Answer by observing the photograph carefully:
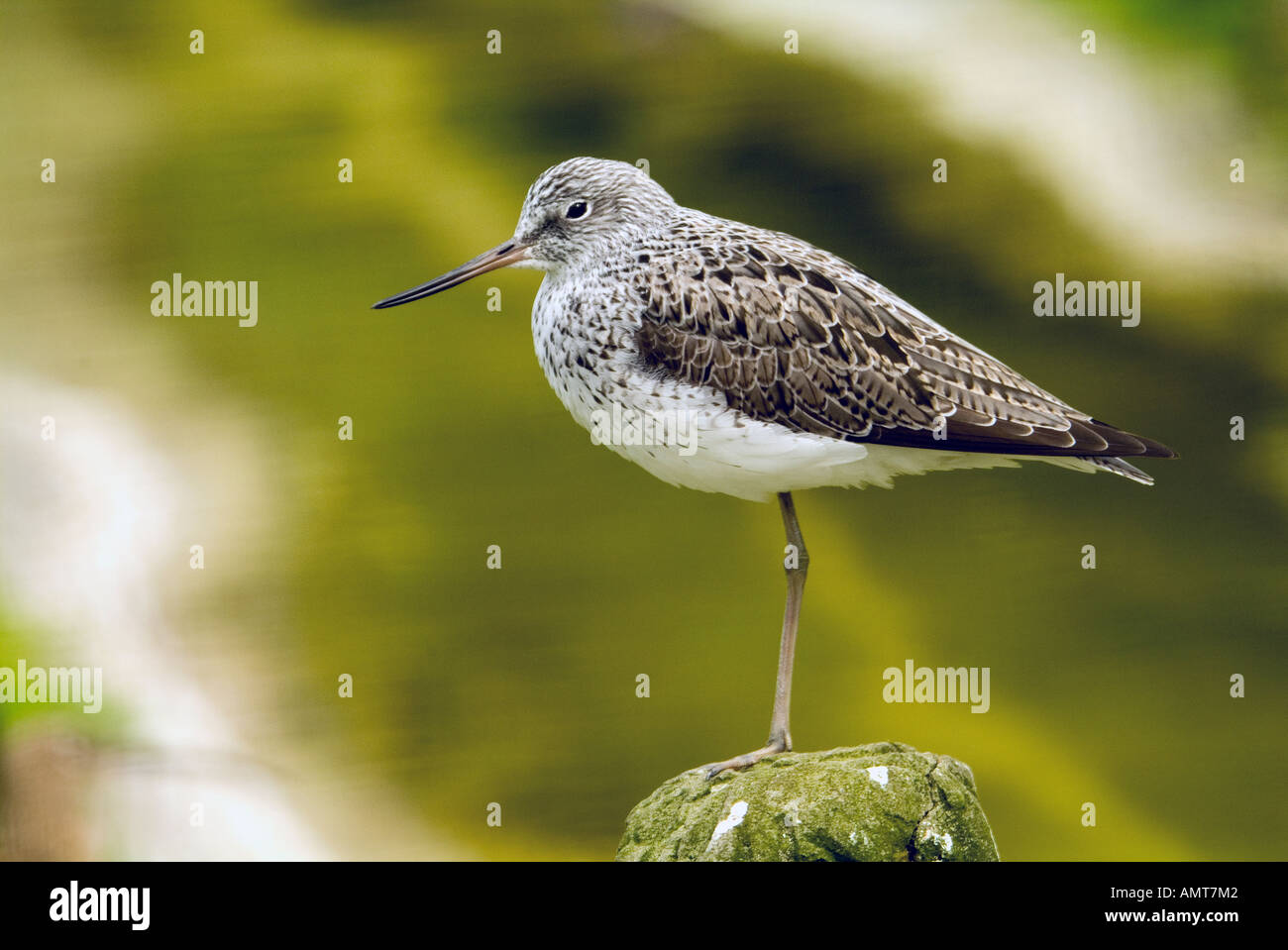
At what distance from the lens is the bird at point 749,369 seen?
761cm

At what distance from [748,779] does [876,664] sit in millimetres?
4257

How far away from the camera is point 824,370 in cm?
771

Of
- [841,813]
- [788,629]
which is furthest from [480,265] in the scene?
[841,813]

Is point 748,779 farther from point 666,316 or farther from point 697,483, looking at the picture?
point 666,316

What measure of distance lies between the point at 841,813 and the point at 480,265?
360 centimetres

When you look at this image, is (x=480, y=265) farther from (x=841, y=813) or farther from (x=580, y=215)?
(x=841, y=813)

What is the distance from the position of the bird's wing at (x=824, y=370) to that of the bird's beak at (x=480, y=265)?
29.8 inches

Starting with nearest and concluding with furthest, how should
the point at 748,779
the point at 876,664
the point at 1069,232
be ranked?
1. the point at 748,779
2. the point at 876,664
3. the point at 1069,232

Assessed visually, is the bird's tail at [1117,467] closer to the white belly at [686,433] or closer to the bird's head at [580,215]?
the white belly at [686,433]

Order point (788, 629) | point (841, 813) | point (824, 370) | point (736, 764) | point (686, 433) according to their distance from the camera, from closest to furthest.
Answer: point (841, 813) → point (686, 433) → point (824, 370) → point (736, 764) → point (788, 629)

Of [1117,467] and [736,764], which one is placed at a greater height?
[1117,467]

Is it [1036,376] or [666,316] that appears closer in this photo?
[666,316]

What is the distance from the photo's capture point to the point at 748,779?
7.66m

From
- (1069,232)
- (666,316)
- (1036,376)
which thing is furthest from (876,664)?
(666,316)
